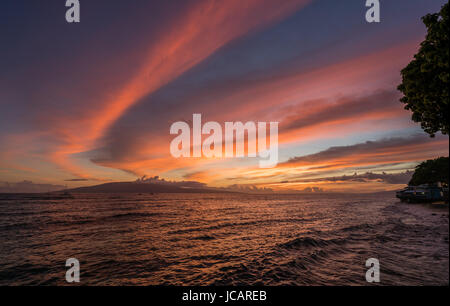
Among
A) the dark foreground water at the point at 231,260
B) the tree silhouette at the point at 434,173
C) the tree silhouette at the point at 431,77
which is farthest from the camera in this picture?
the tree silhouette at the point at 434,173

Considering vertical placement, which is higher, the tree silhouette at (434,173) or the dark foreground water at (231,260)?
the tree silhouette at (434,173)

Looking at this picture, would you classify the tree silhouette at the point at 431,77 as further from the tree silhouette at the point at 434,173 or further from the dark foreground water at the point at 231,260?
the tree silhouette at the point at 434,173

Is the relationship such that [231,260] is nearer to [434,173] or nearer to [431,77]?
[431,77]

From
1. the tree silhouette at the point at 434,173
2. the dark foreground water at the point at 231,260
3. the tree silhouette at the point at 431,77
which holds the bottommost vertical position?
the dark foreground water at the point at 231,260

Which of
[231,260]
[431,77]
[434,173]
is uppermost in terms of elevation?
[431,77]

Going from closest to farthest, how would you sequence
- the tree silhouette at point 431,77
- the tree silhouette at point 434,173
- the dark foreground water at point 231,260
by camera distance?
the dark foreground water at point 231,260
the tree silhouette at point 431,77
the tree silhouette at point 434,173

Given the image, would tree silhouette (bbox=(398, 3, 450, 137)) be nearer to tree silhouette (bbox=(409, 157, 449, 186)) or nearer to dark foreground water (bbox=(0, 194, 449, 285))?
dark foreground water (bbox=(0, 194, 449, 285))

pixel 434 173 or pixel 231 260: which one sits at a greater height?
pixel 434 173

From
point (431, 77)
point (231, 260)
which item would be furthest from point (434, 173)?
point (231, 260)

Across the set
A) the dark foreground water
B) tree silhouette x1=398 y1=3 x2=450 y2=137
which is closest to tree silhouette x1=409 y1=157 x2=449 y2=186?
the dark foreground water

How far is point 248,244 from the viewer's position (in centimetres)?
1969

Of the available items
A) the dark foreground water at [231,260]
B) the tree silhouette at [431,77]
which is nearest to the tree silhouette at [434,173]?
the dark foreground water at [231,260]

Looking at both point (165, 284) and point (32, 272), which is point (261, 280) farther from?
point (32, 272)

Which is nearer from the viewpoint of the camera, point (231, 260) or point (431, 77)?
point (431, 77)
